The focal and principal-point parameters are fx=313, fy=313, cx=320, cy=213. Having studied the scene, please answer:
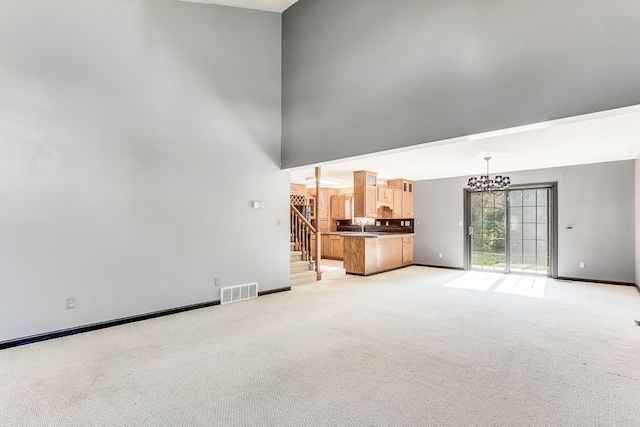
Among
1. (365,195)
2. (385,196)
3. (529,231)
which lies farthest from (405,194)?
(529,231)

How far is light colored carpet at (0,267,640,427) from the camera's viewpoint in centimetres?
210

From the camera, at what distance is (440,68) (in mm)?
3684

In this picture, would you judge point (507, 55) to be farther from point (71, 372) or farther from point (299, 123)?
point (71, 372)

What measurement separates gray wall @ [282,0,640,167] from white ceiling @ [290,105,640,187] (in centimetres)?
20

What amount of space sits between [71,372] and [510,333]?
175 inches

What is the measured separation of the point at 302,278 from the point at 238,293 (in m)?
1.67

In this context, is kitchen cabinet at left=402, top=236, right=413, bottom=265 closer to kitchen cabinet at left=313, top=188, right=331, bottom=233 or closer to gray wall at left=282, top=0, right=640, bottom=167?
kitchen cabinet at left=313, top=188, right=331, bottom=233

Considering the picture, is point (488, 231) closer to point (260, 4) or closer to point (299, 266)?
point (299, 266)

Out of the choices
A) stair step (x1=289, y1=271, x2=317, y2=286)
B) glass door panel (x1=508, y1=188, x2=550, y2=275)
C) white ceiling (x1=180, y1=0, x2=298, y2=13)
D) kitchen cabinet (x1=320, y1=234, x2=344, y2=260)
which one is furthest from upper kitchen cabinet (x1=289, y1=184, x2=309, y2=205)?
glass door panel (x1=508, y1=188, x2=550, y2=275)

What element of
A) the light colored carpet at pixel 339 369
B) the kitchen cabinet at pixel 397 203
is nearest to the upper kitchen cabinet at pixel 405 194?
the kitchen cabinet at pixel 397 203

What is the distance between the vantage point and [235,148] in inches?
198

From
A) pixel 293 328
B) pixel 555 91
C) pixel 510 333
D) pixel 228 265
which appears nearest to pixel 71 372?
pixel 293 328

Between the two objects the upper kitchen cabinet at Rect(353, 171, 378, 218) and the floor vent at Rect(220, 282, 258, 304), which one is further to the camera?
the upper kitchen cabinet at Rect(353, 171, 378, 218)

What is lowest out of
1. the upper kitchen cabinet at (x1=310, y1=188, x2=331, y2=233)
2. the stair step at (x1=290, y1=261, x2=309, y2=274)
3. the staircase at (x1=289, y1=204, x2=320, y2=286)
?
the stair step at (x1=290, y1=261, x2=309, y2=274)
